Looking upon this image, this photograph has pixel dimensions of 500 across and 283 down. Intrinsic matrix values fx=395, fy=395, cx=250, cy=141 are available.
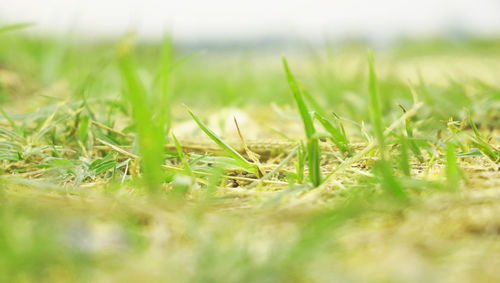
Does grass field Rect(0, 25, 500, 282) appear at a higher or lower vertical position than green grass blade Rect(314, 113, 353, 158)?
lower

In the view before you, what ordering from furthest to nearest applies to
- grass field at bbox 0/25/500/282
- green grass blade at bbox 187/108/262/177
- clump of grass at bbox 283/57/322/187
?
1. green grass blade at bbox 187/108/262/177
2. clump of grass at bbox 283/57/322/187
3. grass field at bbox 0/25/500/282

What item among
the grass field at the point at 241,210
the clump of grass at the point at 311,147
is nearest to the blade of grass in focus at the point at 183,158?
the grass field at the point at 241,210

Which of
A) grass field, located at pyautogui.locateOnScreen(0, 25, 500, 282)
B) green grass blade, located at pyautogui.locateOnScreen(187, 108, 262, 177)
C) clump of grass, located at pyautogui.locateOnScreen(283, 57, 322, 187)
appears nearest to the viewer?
grass field, located at pyautogui.locateOnScreen(0, 25, 500, 282)

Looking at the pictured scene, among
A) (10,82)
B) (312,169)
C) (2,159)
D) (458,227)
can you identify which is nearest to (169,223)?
(312,169)

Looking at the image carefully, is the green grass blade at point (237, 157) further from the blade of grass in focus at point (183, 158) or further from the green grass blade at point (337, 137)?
the green grass blade at point (337, 137)

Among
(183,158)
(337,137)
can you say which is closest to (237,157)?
(183,158)

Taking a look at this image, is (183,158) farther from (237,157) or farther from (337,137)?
(337,137)

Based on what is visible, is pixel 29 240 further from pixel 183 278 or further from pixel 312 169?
pixel 312 169

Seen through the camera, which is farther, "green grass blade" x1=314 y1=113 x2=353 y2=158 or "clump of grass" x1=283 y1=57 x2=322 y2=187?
"green grass blade" x1=314 y1=113 x2=353 y2=158

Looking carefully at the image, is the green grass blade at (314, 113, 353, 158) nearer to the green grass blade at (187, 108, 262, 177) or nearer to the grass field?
the grass field

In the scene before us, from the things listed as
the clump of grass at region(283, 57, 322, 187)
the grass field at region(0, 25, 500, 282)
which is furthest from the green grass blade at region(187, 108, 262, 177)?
the clump of grass at region(283, 57, 322, 187)

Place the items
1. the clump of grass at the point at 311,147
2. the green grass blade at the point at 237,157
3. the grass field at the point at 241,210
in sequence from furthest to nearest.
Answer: the green grass blade at the point at 237,157 → the clump of grass at the point at 311,147 → the grass field at the point at 241,210
